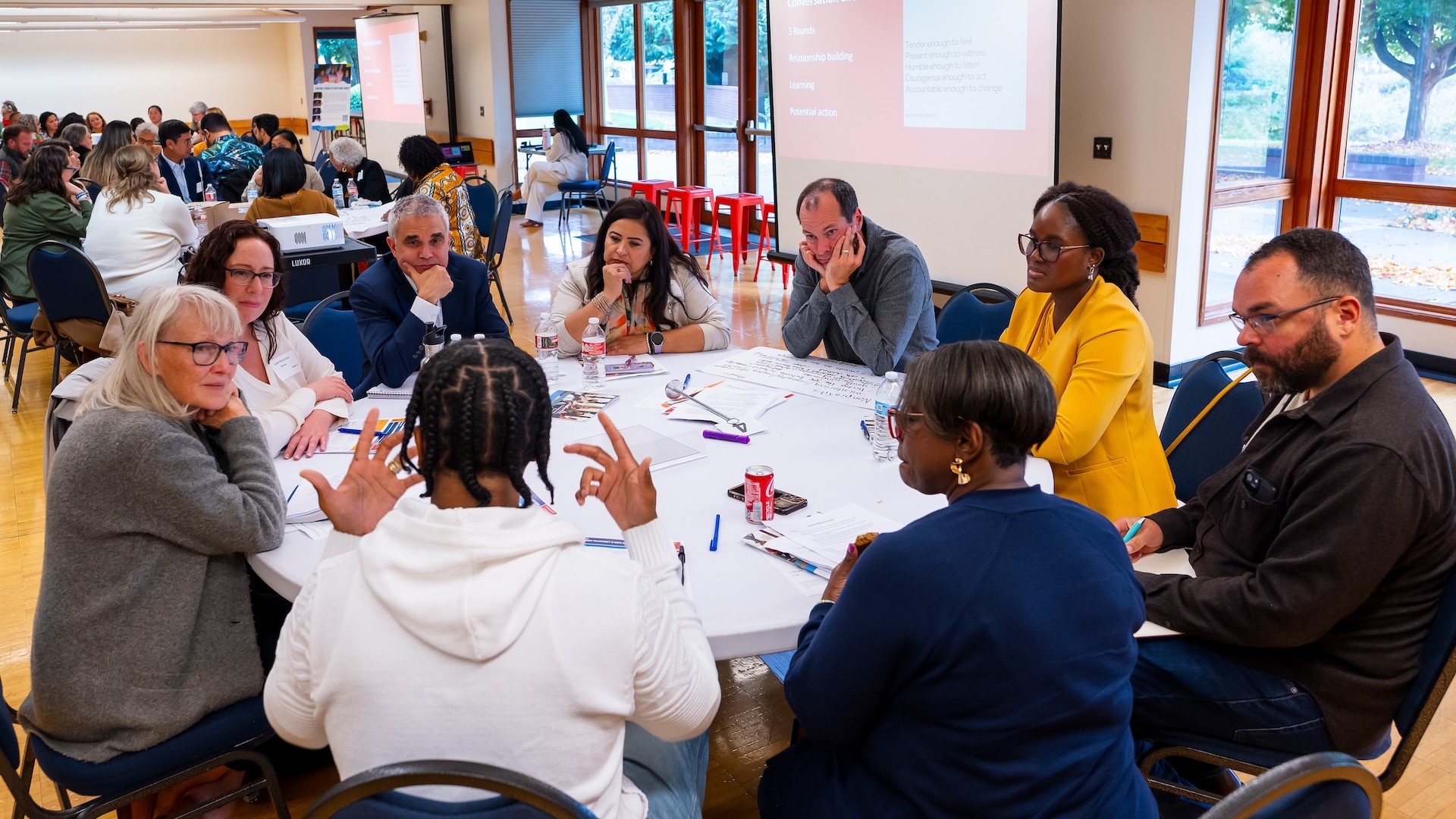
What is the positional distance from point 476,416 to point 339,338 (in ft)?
7.73

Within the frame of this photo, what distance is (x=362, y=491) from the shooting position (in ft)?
5.66

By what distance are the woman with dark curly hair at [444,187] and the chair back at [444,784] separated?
5303 mm

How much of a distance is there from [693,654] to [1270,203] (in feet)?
18.7

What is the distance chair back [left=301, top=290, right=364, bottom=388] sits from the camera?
3412 mm

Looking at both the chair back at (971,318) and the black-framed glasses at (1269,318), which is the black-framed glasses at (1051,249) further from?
the chair back at (971,318)

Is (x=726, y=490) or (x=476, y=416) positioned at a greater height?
(x=476, y=416)

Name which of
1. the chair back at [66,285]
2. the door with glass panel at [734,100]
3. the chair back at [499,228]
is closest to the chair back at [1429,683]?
the chair back at [66,285]

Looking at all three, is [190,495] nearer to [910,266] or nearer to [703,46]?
[910,266]

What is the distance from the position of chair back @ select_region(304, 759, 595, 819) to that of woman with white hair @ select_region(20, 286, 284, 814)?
86 cm

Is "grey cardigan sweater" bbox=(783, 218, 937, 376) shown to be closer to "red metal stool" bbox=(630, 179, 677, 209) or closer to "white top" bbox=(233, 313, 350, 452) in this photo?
"white top" bbox=(233, 313, 350, 452)

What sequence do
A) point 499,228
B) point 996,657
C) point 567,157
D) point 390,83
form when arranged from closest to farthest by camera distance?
point 996,657, point 499,228, point 567,157, point 390,83

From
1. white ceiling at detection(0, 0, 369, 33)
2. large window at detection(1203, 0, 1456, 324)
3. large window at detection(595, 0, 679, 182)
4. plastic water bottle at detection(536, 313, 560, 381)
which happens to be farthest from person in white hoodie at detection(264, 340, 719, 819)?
white ceiling at detection(0, 0, 369, 33)

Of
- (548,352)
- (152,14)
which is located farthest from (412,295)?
(152,14)

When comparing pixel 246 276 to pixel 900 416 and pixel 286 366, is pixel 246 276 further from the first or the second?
pixel 900 416
